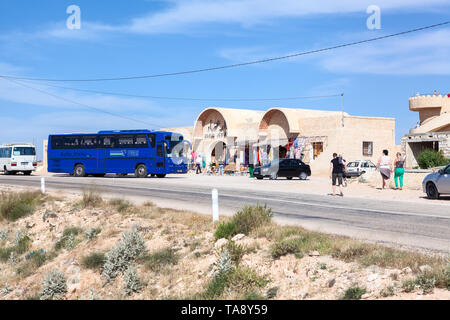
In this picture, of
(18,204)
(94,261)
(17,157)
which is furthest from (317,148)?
(94,261)

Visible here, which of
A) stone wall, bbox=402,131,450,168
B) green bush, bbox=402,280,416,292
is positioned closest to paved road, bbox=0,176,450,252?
green bush, bbox=402,280,416,292

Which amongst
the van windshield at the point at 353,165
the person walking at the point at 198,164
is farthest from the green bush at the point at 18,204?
the person walking at the point at 198,164

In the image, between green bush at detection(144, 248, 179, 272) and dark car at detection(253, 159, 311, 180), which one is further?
dark car at detection(253, 159, 311, 180)

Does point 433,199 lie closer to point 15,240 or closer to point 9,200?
point 15,240

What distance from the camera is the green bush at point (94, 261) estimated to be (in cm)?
1036

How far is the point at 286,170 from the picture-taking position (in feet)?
111

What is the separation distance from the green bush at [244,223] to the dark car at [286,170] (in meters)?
23.3

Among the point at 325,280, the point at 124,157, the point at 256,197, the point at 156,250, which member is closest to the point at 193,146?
the point at 124,157

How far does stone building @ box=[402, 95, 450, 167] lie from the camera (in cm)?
3762

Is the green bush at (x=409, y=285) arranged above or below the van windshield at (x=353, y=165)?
below

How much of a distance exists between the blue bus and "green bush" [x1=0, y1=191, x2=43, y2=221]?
14.0m

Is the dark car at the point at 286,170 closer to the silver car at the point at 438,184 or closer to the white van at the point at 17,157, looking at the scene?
the silver car at the point at 438,184

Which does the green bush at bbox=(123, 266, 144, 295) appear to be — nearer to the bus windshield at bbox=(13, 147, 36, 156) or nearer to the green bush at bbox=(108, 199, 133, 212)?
the green bush at bbox=(108, 199, 133, 212)

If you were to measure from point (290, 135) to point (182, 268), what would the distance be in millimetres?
35901
